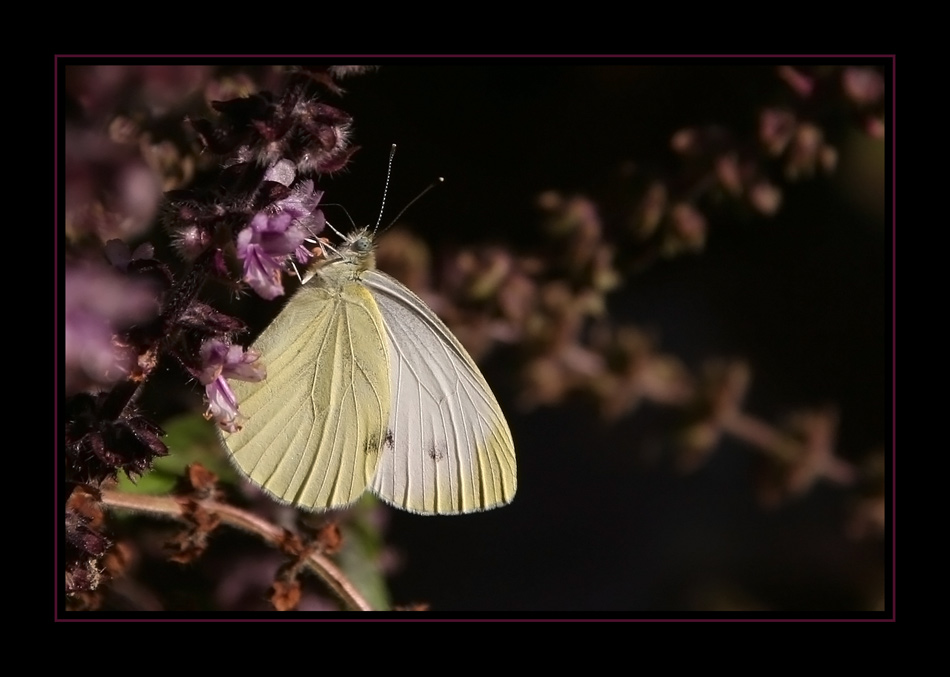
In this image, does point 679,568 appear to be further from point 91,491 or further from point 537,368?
point 91,491

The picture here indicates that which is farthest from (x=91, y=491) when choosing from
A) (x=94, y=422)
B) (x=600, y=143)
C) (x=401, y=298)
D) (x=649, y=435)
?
(x=649, y=435)

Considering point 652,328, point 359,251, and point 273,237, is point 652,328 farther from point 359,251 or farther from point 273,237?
point 273,237

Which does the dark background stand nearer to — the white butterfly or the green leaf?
the white butterfly

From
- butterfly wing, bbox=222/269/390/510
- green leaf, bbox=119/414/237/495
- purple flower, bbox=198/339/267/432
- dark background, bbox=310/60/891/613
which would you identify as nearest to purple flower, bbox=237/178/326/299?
purple flower, bbox=198/339/267/432

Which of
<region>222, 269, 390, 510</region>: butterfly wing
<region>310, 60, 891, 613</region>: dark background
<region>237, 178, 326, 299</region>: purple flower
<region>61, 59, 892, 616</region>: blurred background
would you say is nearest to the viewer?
<region>237, 178, 326, 299</region>: purple flower

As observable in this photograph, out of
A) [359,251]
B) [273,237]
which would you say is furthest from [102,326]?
[359,251]
